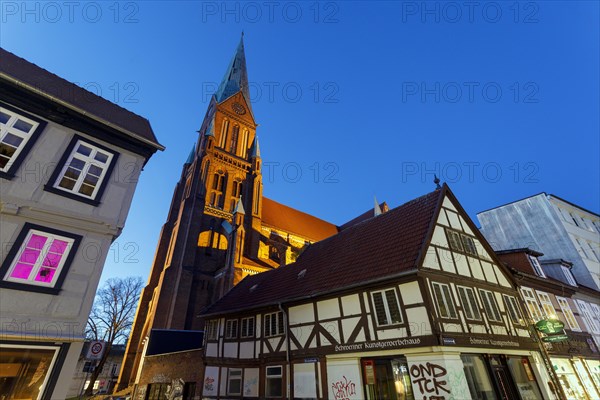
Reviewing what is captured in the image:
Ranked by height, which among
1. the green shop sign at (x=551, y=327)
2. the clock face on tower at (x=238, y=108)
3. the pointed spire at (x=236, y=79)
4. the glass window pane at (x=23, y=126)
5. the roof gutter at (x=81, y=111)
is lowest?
the green shop sign at (x=551, y=327)

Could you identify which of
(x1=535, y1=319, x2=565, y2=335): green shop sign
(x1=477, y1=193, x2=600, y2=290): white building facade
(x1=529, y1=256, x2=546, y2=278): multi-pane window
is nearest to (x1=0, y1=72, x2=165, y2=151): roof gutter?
(x1=535, y1=319, x2=565, y2=335): green shop sign

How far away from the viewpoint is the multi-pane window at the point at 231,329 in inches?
628

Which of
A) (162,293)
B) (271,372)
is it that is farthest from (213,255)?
(271,372)

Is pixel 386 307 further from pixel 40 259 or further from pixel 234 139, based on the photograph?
pixel 234 139

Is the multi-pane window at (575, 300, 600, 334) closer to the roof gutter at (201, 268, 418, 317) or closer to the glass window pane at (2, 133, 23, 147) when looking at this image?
the roof gutter at (201, 268, 418, 317)

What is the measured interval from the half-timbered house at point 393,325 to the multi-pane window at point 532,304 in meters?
1.86

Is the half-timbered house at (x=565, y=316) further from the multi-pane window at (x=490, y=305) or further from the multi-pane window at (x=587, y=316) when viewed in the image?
the multi-pane window at (x=490, y=305)

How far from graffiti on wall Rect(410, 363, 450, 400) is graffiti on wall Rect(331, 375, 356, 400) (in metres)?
2.35

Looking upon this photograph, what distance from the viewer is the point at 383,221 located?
14.7 meters

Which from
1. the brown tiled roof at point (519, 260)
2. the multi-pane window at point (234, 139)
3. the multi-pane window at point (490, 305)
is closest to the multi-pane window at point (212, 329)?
the multi-pane window at point (490, 305)

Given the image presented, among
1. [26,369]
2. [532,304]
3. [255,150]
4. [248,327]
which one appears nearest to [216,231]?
[255,150]

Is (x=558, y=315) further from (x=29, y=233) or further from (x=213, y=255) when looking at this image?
(x=213, y=255)

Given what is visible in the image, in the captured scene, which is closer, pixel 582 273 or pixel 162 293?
pixel 582 273

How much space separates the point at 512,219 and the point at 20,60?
35.0 metres
